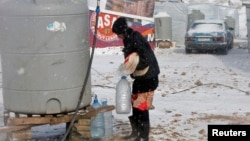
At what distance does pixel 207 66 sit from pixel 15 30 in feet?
36.0

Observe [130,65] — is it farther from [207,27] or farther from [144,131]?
[207,27]

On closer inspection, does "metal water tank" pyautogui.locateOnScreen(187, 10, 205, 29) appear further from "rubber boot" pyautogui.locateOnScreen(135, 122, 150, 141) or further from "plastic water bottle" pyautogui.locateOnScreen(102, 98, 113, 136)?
"rubber boot" pyautogui.locateOnScreen(135, 122, 150, 141)

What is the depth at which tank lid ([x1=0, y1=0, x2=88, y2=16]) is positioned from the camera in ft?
20.1

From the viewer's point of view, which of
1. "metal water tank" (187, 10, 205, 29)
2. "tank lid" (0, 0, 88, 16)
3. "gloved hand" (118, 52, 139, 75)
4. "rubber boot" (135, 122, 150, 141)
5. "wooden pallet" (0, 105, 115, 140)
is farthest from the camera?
"metal water tank" (187, 10, 205, 29)

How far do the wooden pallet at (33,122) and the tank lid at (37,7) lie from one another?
1276 millimetres

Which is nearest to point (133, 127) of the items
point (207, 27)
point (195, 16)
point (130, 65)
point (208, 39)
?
point (130, 65)

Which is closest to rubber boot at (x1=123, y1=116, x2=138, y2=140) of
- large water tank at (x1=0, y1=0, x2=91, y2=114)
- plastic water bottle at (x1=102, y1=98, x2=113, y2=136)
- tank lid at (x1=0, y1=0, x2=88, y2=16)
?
plastic water bottle at (x1=102, y1=98, x2=113, y2=136)

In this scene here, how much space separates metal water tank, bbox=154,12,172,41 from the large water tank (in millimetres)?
19525

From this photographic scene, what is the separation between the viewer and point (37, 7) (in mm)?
6125

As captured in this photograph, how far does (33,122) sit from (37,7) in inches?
55.3

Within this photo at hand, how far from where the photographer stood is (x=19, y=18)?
20.2 ft

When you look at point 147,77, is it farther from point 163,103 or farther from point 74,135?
point 163,103

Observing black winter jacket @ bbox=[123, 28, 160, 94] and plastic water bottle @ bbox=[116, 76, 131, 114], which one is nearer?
black winter jacket @ bbox=[123, 28, 160, 94]

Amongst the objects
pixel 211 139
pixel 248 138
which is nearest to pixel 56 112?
pixel 211 139
